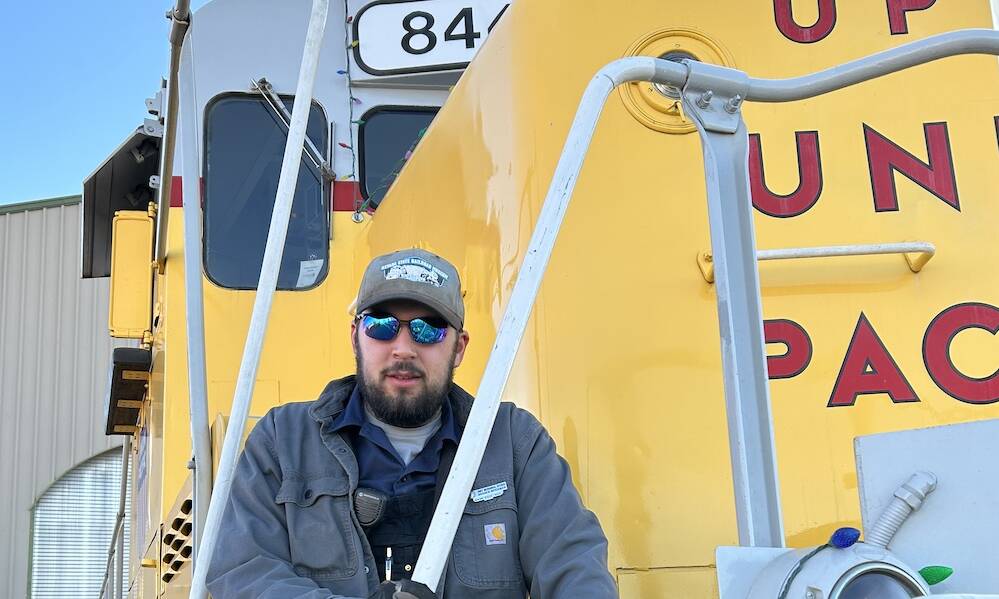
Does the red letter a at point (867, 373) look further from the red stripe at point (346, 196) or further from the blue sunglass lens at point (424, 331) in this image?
the red stripe at point (346, 196)

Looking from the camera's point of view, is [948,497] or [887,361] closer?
[948,497]

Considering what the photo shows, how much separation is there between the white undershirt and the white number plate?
234cm

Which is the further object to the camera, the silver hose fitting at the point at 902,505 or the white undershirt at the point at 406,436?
the white undershirt at the point at 406,436

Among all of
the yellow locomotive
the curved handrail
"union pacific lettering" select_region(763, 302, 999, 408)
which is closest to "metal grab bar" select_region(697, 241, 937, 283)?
the yellow locomotive

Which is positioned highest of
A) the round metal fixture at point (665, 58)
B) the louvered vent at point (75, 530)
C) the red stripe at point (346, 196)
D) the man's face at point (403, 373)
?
the red stripe at point (346, 196)

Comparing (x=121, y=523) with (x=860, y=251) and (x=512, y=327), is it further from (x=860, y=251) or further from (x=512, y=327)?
(x=512, y=327)

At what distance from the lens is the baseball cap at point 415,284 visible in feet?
6.64

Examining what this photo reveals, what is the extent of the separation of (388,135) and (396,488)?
2.57 metres

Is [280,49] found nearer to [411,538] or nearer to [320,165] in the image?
[320,165]

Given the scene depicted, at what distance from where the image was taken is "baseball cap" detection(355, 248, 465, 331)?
2.03 m

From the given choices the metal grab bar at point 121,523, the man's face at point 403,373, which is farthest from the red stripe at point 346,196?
the man's face at point 403,373

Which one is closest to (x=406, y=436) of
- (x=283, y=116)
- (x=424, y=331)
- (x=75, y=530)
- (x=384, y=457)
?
(x=384, y=457)

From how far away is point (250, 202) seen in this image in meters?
4.15

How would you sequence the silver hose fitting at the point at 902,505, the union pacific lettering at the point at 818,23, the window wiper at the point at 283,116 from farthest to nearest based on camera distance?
the window wiper at the point at 283,116 → the union pacific lettering at the point at 818,23 → the silver hose fitting at the point at 902,505
